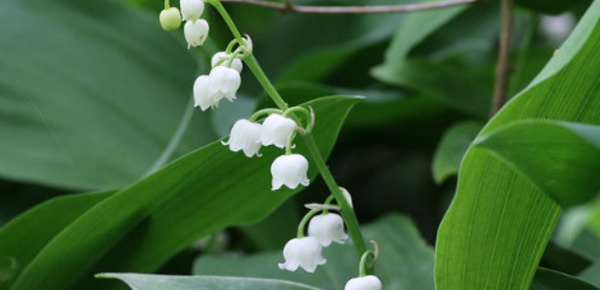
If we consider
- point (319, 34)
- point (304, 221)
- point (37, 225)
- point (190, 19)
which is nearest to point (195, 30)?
point (190, 19)

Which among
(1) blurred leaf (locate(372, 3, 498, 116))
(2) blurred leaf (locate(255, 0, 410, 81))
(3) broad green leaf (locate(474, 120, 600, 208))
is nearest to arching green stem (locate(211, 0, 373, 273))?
(3) broad green leaf (locate(474, 120, 600, 208))

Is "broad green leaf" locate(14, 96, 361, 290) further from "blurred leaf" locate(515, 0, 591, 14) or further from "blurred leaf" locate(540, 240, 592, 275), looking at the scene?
"blurred leaf" locate(515, 0, 591, 14)

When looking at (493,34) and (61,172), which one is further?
(493,34)

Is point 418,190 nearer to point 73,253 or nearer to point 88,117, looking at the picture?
point 88,117

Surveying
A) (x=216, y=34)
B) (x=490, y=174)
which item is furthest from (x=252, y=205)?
(x=216, y=34)

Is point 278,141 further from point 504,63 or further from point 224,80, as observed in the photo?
point 504,63

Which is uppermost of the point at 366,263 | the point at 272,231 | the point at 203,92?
the point at 203,92

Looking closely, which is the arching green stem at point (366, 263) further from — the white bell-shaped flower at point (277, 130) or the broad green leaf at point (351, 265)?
the broad green leaf at point (351, 265)
